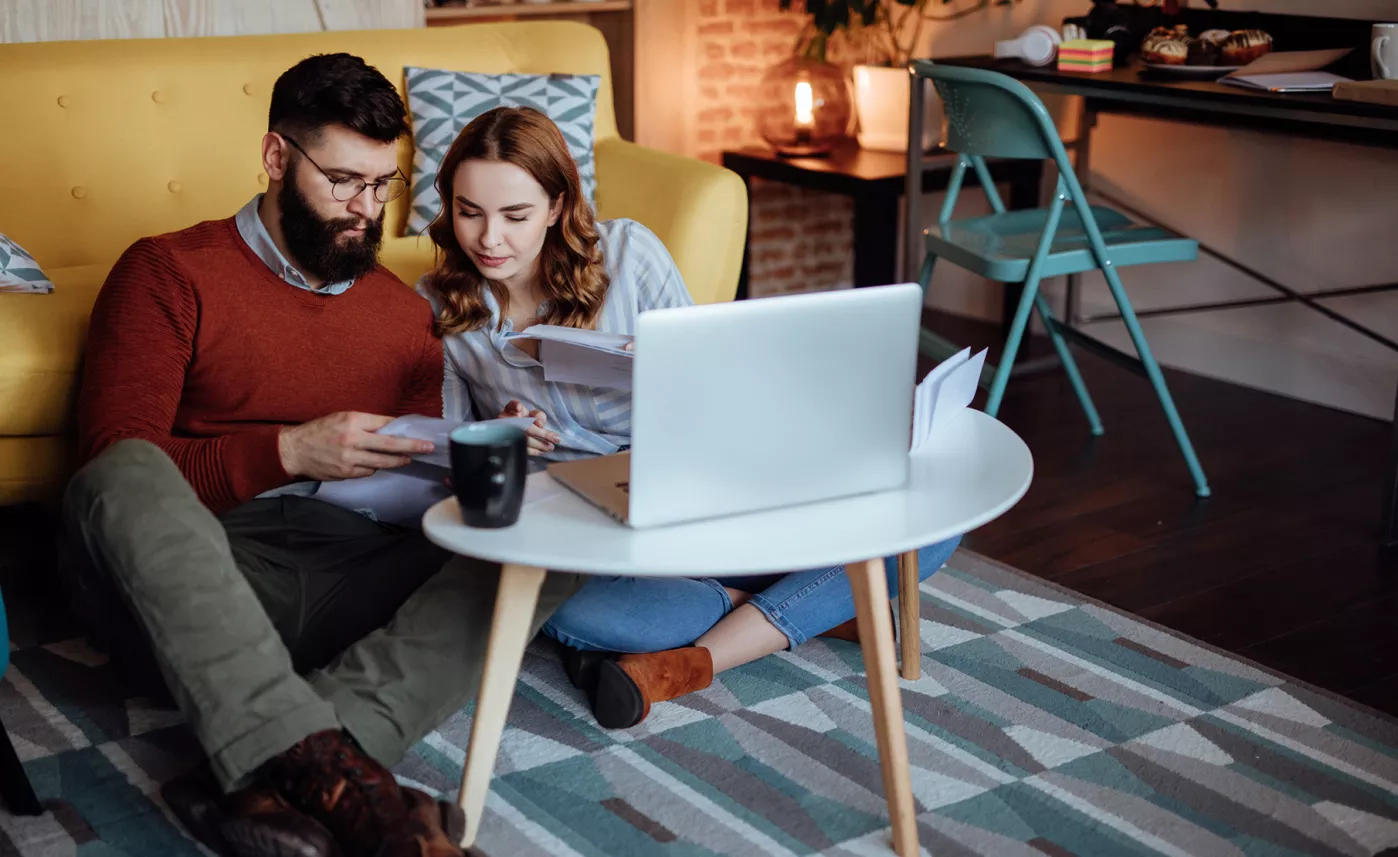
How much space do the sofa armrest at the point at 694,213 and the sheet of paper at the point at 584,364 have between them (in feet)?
3.67

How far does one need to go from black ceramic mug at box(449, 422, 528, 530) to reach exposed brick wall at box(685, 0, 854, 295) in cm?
283

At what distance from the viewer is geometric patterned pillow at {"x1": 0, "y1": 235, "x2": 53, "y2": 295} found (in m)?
2.41

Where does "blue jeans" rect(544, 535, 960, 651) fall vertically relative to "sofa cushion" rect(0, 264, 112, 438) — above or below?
below

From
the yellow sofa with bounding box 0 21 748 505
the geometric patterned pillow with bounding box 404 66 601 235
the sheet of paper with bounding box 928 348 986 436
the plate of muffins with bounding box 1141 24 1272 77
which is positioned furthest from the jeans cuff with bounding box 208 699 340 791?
the plate of muffins with bounding box 1141 24 1272 77

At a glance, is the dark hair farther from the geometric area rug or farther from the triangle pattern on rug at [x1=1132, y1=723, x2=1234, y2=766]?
the triangle pattern on rug at [x1=1132, y1=723, x2=1234, y2=766]

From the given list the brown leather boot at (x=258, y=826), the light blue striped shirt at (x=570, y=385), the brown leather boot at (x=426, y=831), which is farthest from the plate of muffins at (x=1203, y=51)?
the brown leather boot at (x=258, y=826)

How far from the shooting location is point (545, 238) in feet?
6.78

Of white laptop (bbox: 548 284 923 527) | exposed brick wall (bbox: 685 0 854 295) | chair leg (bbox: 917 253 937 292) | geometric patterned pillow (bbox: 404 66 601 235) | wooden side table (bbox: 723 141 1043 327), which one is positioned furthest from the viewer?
exposed brick wall (bbox: 685 0 854 295)

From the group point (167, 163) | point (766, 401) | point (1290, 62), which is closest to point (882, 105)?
point (1290, 62)

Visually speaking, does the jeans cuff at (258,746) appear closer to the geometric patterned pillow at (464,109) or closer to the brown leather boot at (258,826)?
the brown leather boot at (258,826)

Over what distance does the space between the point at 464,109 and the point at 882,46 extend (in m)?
1.77

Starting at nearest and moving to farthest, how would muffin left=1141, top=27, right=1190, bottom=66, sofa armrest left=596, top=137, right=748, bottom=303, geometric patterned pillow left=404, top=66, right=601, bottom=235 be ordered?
sofa armrest left=596, top=137, right=748, bottom=303
geometric patterned pillow left=404, top=66, right=601, bottom=235
muffin left=1141, top=27, right=1190, bottom=66

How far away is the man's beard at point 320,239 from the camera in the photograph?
191 centimetres

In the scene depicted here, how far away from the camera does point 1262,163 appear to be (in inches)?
138
